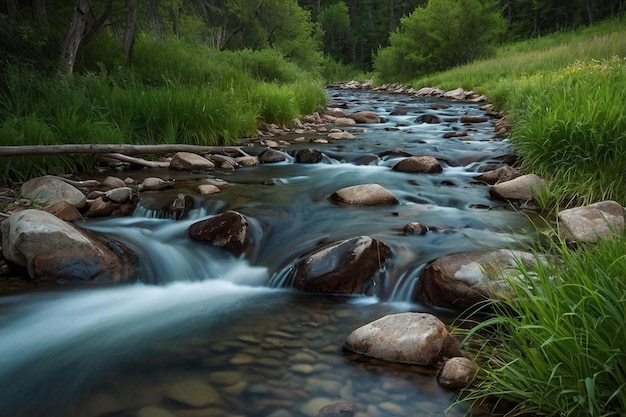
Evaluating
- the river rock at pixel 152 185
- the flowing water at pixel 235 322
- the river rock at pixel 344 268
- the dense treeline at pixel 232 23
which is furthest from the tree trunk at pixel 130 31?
the river rock at pixel 344 268

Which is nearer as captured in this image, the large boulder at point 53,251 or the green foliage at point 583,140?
the large boulder at point 53,251

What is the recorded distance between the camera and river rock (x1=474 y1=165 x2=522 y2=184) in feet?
19.4

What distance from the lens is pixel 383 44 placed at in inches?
2611

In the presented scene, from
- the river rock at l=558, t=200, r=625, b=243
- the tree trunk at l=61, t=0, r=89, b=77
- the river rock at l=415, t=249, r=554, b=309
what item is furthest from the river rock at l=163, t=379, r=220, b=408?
the tree trunk at l=61, t=0, r=89, b=77

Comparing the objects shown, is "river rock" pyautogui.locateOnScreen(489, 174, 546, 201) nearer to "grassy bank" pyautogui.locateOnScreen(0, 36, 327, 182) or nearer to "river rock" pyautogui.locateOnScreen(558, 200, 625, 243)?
"river rock" pyautogui.locateOnScreen(558, 200, 625, 243)

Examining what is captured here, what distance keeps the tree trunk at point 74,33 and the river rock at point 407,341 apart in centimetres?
731

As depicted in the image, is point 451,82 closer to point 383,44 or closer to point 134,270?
point 134,270

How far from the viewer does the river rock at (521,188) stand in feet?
16.7

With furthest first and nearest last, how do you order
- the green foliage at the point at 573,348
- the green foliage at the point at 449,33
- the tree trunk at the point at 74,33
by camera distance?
the green foliage at the point at 449,33 → the tree trunk at the point at 74,33 → the green foliage at the point at 573,348

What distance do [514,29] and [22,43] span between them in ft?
191

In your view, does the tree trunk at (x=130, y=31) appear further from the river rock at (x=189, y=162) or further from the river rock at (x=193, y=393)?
the river rock at (x=193, y=393)

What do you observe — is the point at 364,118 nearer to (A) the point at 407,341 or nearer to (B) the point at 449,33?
(A) the point at 407,341

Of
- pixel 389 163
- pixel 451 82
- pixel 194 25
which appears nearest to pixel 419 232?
pixel 389 163

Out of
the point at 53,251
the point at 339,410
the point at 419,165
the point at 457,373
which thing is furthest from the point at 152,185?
the point at 457,373
